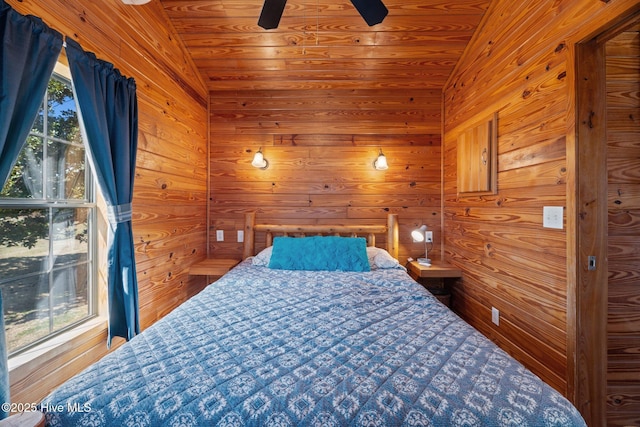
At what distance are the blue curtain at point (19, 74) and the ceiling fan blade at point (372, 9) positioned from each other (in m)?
1.45

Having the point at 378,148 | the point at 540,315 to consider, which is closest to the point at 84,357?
the point at 540,315

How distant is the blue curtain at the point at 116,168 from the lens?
1.36 m

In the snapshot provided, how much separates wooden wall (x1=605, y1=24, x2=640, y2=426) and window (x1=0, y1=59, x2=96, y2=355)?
113 inches

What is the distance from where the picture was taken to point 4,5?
0.96 m

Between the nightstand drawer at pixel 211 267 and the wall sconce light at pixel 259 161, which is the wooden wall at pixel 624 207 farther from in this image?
the nightstand drawer at pixel 211 267

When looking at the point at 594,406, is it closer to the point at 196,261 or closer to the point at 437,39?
the point at 437,39

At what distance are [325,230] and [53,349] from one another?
2015 millimetres

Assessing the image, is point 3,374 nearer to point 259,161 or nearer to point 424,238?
point 259,161

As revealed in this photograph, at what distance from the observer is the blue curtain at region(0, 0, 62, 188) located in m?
0.95

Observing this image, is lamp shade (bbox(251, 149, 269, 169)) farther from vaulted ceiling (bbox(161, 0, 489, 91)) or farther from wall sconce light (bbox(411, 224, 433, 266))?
wall sconce light (bbox(411, 224, 433, 266))

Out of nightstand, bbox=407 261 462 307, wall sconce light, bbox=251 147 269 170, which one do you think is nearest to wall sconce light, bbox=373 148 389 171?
nightstand, bbox=407 261 462 307

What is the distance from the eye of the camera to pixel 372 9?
4.44 ft

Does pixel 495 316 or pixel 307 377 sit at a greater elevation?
pixel 307 377

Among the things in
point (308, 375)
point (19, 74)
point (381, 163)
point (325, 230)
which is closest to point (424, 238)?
point (381, 163)
